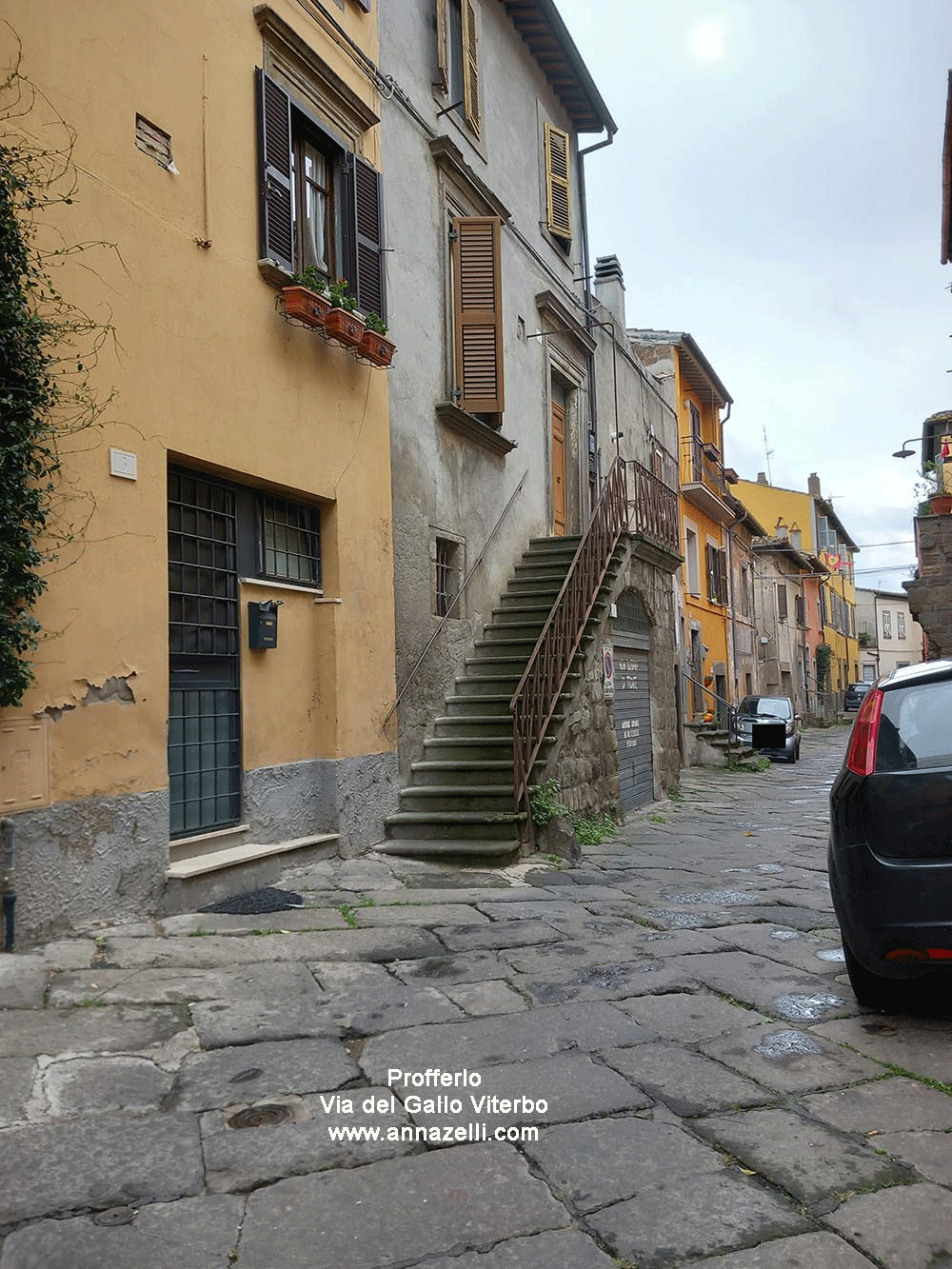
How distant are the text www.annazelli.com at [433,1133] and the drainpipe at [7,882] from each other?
240cm

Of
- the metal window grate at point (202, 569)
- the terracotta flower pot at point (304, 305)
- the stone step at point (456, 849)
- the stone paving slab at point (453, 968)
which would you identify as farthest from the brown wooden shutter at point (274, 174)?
the stone paving slab at point (453, 968)

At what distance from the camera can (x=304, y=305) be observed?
7.14 meters

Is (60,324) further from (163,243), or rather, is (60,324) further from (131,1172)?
(131,1172)

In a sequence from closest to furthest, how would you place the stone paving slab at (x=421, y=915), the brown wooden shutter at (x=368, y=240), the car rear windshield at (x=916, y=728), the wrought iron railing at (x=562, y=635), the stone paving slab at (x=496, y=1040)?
the stone paving slab at (x=496, y=1040)
the car rear windshield at (x=916, y=728)
the stone paving slab at (x=421, y=915)
the wrought iron railing at (x=562, y=635)
the brown wooden shutter at (x=368, y=240)

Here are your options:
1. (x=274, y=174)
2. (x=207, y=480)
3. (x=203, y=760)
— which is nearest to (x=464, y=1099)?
(x=203, y=760)

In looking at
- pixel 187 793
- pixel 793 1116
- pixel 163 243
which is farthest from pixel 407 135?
pixel 793 1116

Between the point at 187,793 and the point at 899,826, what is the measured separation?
430 centimetres

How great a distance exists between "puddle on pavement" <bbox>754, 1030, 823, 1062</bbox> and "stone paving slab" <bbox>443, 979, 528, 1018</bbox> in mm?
993

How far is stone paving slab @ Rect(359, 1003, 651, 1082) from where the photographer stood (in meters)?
3.54

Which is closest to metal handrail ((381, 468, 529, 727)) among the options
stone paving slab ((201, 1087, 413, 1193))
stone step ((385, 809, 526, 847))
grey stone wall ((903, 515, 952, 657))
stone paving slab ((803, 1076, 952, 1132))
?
stone step ((385, 809, 526, 847))

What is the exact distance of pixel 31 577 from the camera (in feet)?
15.5

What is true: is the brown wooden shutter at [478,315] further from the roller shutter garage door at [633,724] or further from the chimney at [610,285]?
the chimney at [610,285]

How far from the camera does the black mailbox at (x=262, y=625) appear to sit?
6.87m

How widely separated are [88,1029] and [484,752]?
5.28m
